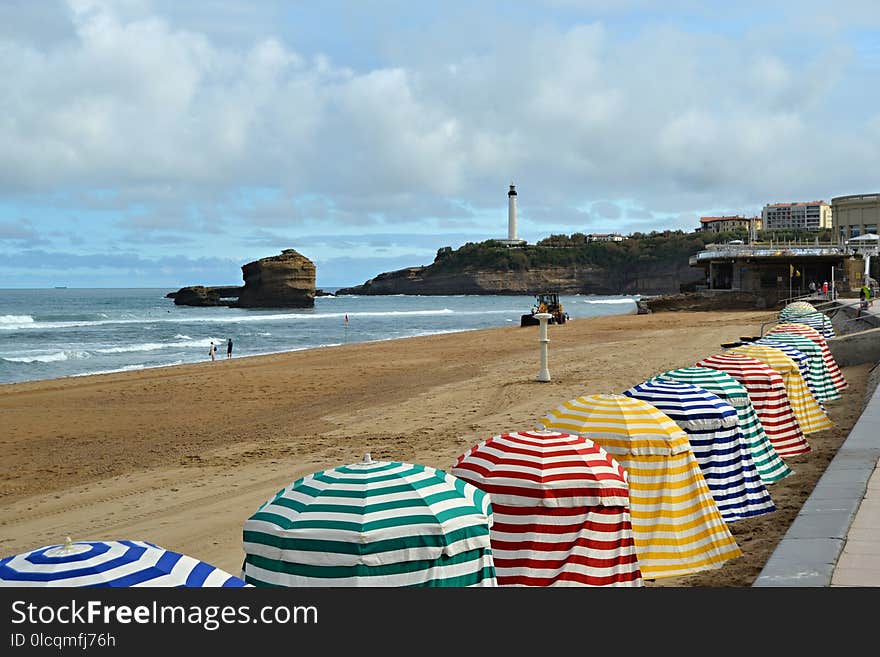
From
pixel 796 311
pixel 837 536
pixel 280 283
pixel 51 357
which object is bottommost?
pixel 51 357

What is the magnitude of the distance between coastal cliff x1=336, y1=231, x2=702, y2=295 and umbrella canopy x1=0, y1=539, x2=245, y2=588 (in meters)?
152

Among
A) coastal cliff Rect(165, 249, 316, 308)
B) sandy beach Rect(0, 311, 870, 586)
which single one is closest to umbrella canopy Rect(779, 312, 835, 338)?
sandy beach Rect(0, 311, 870, 586)

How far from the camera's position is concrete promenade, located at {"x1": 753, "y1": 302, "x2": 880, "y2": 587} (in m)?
4.82

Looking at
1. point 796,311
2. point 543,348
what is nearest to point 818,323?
point 796,311

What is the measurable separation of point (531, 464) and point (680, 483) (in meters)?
1.68

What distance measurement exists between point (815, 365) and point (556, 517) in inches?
377

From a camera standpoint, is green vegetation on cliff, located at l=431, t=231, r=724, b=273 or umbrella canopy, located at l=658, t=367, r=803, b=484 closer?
umbrella canopy, located at l=658, t=367, r=803, b=484

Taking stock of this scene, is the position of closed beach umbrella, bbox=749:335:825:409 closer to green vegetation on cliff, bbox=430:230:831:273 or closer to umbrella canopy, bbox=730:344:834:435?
umbrella canopy, bbox=730:344:834:435

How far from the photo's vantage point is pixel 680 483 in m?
6.65

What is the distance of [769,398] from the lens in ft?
32.8

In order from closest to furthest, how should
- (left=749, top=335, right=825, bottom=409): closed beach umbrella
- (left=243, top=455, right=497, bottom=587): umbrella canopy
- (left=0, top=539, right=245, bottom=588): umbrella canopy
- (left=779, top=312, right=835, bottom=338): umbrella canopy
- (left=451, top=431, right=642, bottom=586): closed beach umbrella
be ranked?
(left=0, top=539, right=245, bottom=588): umbrella canopy
(left=243, top=455, right=497, bottom=587): umbrella canopy
(left=451, top=431, right=642, bottom=586): closed beach umbrella
(left=749, top=335, right=825, bottom=409): closed beach umbrella
(left=779, top=312, right=835, bottom=338): umbrella canopy

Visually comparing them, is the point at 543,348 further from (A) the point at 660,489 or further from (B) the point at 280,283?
(B) the point at 280,283
